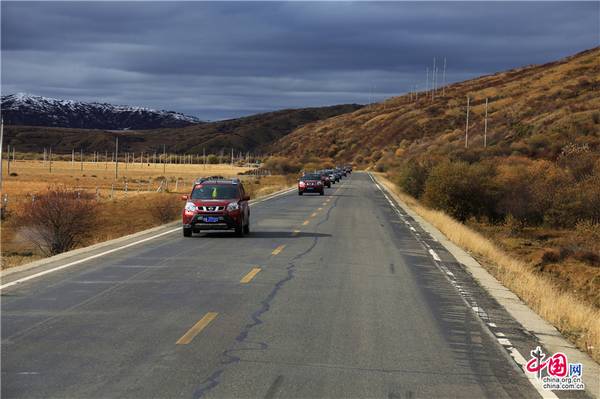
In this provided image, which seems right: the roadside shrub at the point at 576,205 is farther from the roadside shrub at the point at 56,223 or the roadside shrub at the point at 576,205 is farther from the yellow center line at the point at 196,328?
the yellow center line at the point at 196,328

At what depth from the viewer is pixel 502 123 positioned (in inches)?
4259

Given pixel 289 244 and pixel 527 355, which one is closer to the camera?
pixel 527 355

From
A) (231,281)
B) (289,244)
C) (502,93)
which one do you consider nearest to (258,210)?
(289,244)

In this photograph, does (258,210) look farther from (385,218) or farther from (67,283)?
(67,283)

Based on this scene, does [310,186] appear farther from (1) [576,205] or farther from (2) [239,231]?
(2) [239,231]

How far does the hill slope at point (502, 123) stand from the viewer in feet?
241

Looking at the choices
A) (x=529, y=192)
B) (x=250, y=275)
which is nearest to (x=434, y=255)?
(x=250, y=275)

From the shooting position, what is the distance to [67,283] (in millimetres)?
13430

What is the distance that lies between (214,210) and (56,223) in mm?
10896

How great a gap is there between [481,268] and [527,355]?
8793 millimetres

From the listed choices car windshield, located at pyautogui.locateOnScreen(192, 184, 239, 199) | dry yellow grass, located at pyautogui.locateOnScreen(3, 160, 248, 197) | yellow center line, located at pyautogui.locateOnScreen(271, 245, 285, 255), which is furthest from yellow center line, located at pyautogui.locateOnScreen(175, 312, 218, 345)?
dry yellow grass, located at pyautogui.locateOnScreen(3, 160, 248, 197)

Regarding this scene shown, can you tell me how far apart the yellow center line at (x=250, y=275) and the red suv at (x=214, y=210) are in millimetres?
6880

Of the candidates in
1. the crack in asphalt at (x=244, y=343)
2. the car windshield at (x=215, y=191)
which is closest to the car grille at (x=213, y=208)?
the car windshield at (x=215, y=191)

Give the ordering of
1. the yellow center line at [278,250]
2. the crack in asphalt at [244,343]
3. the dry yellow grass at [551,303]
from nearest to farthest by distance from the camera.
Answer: the crack in asphalt at [244,343] → the dry yellow grass at [551,303] → the yellow center line at [278,250]
